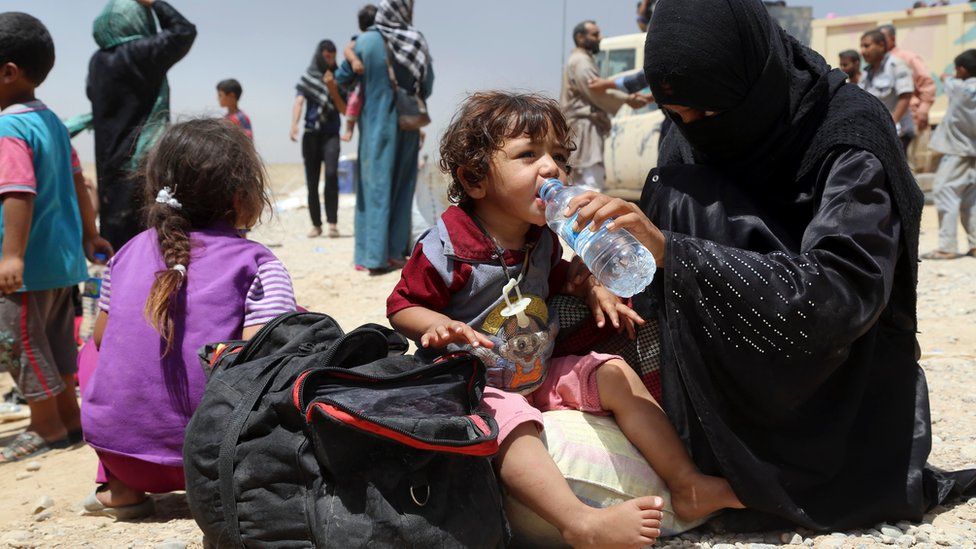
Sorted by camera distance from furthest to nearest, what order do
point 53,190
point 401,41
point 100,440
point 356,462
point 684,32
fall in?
point 401,41 < point 53,190 < point 100,440 < point 684,32 < point 356,462

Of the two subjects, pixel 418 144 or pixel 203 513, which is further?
pixel 418 144

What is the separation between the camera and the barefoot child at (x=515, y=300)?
2.31m

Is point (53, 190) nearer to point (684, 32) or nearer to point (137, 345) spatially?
point (137, 345)

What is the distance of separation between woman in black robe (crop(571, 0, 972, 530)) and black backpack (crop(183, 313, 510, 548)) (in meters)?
0.58

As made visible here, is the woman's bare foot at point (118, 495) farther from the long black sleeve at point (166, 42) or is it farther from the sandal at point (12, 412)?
the long black sleeve at point (166, 42)

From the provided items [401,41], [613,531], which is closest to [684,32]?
[613,531]

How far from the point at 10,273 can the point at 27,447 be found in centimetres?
84

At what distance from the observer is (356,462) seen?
194cm

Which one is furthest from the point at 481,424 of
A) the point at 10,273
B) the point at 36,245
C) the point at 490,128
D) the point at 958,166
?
the point at 958,166

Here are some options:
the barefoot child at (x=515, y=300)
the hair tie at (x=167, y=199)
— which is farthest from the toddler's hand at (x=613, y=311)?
the hair tie at (x=167, y=199)

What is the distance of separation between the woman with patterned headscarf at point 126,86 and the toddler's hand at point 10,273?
1465mm

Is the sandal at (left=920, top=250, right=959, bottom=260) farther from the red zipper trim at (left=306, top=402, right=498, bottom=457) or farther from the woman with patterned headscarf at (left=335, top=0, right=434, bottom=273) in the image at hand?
the red zipper trim at (left=306, top=402, right=498, bottom=457)

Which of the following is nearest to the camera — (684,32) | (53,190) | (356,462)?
(356,462)

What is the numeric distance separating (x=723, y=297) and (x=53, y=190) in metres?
3.13
